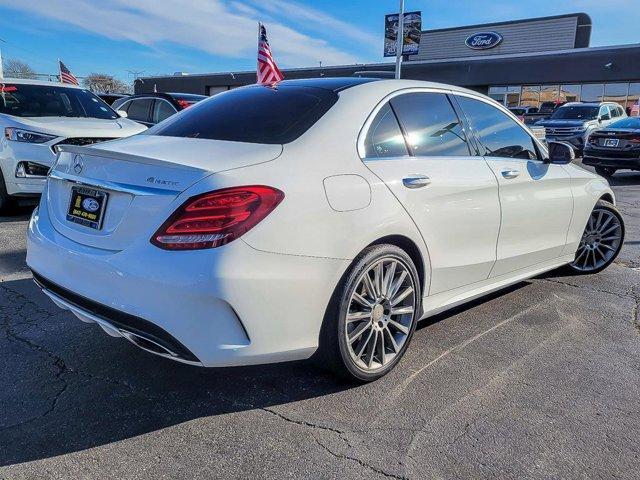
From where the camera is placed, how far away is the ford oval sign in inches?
1481

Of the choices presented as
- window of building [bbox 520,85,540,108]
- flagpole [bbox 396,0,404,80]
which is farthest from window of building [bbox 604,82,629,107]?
flagpole [bbox 396,0,404,80]

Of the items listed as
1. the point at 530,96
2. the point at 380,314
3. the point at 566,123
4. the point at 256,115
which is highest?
A: the point at 530,96

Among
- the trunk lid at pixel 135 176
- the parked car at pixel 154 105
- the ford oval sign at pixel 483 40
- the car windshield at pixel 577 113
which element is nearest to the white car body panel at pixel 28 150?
the parked car at pixel 154 105

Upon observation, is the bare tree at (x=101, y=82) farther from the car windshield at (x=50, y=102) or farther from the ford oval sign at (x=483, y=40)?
the car windshield at (x=50, y=102)

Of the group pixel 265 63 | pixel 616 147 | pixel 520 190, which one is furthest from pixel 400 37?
pixel 520 190

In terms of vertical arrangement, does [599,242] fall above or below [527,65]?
below

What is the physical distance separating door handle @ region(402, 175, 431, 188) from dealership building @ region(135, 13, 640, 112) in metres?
23.2

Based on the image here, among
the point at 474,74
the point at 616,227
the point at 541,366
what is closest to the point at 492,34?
the point at 474,74

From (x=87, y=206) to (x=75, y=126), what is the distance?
469 centimetres

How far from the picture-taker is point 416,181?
3.08 metres

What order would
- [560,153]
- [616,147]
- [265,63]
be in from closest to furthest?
[560,153]
[265,63]
[616,147]

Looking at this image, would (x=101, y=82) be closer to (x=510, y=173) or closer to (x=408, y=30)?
(x=408, y=30)

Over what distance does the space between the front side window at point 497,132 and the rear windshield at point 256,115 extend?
1.19 metres

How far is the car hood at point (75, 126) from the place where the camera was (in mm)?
6473
